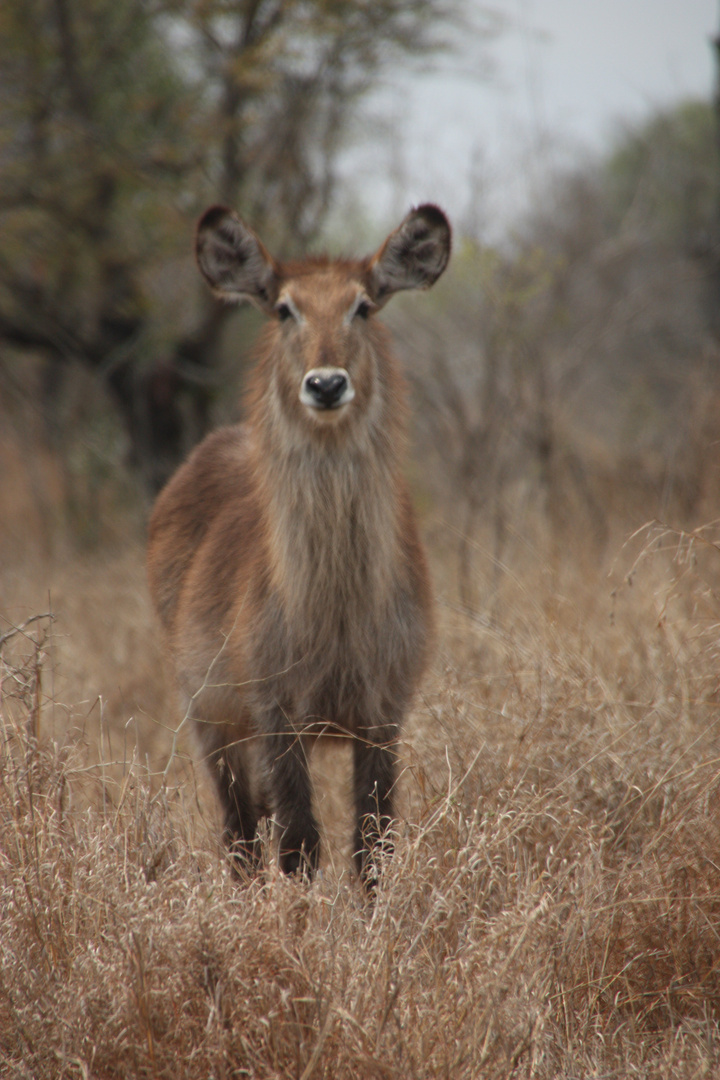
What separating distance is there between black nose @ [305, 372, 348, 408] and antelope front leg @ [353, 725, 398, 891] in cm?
97

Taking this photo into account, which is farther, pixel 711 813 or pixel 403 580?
pixel 403 580

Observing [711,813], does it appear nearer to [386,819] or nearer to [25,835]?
[386,819]

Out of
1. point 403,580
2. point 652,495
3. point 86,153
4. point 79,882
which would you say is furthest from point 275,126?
point 79,882

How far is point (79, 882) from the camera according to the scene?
2.50 meters

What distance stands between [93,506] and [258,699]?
6736 millimetres

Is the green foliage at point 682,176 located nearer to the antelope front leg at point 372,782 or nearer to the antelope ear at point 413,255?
the antelope ear at point 413,255

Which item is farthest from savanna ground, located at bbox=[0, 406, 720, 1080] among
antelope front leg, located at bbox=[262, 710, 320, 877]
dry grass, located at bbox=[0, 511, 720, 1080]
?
antelope front leg, located at bbox=[262, 710, 320, 877]

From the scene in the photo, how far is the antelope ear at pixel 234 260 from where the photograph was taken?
348 centimetres

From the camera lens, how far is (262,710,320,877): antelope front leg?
320cm

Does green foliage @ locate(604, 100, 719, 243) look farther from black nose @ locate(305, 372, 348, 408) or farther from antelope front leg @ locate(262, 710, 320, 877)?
antelope front leg @ locate(262, 710, 320, 877)

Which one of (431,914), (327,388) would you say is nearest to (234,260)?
(327,388)

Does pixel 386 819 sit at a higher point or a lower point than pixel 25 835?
lower

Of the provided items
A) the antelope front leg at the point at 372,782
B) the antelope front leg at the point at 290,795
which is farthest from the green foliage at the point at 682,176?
the antelope front leg at the point at 290,795

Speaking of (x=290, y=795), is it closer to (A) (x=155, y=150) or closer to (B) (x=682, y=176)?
(A) (x=155, y=150)
